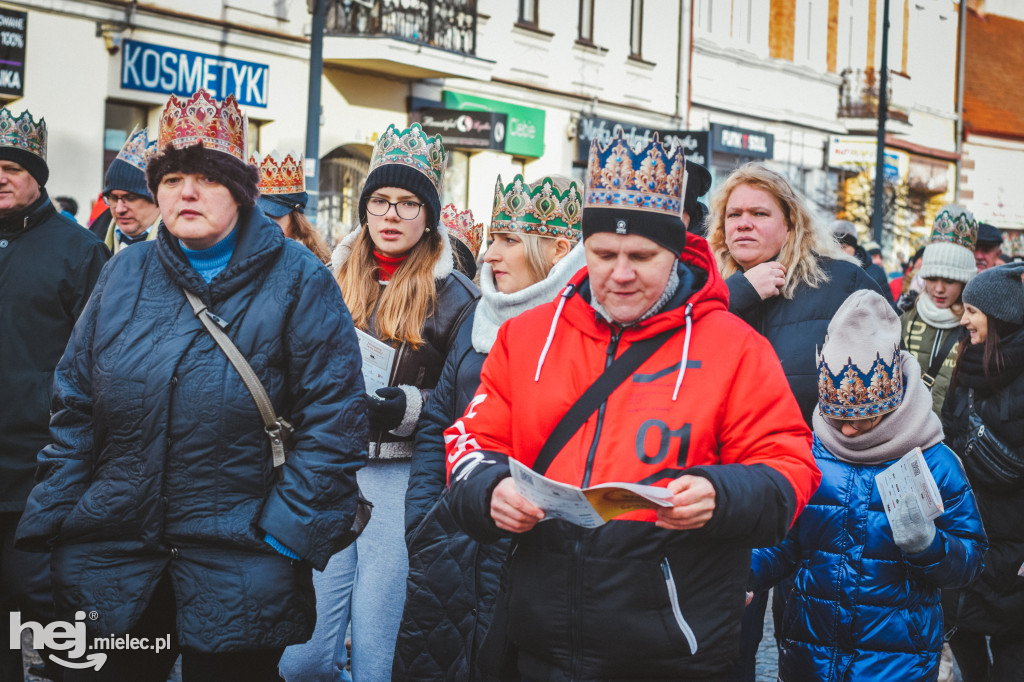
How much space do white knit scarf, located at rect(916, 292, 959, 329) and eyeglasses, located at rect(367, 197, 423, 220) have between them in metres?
4.00

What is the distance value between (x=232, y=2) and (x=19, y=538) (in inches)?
583

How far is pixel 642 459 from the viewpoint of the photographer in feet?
9.27

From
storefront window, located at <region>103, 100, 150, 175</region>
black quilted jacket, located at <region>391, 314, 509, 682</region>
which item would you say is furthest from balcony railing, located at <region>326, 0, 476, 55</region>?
black quilted jacket, located at <region>391, 314, 509, 682</region>

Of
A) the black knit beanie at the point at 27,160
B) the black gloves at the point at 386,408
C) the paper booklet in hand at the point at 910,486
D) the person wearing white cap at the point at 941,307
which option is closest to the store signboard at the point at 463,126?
the person wearing white cap at the point at 941,307

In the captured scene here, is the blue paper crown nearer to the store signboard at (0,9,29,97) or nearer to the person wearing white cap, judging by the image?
the person wearing white cap

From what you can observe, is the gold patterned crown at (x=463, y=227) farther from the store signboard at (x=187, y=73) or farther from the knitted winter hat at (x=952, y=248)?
the store signboard at (x=187, y=73)

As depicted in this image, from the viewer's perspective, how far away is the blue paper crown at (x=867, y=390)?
13.1ft

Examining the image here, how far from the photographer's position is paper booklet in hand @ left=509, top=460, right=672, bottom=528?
100 inches

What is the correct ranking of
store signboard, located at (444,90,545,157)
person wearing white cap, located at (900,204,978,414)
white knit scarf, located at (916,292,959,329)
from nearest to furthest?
person wearing white cap, located at (900,204,978,414) < white knit scarf, located at (916,292,959,329) < store signboard, located at (444,90,545,157)

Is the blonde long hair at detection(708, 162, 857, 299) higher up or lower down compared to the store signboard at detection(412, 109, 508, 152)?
lower down

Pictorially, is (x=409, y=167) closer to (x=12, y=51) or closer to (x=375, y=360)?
(x=375, y=360)

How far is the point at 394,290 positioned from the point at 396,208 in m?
0.36

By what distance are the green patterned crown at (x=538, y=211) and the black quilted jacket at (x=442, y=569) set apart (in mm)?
564

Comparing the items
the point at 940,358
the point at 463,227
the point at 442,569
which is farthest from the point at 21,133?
the point at 940,358
